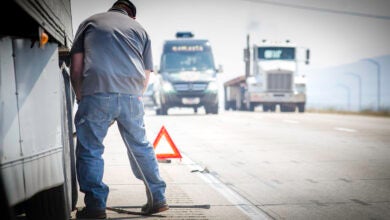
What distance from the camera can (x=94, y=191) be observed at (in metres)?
4.86

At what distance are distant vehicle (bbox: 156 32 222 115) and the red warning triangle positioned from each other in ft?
60.3

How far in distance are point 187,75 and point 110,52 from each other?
22.7 m

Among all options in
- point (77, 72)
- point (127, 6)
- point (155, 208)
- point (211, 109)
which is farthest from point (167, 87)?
point (77, 72)

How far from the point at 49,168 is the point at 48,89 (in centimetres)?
51

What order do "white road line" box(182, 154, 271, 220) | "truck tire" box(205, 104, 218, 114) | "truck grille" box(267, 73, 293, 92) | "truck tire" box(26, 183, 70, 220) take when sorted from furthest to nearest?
"truck grille" box(267, 73, 293, 92), "truck tire" box(205, 104, 218, 114), "white road line" box(182, 154, 271, 220), "truck tire" box(26, 183, 70, 220)

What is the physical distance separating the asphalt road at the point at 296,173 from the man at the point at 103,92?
932mm

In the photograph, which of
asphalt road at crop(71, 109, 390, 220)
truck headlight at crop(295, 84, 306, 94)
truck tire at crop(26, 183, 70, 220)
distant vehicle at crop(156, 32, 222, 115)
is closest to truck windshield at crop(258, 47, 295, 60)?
truck headlight at crop(295, 84, 306, 94)

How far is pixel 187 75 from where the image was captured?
2761 cm

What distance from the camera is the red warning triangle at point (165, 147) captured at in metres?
9.08

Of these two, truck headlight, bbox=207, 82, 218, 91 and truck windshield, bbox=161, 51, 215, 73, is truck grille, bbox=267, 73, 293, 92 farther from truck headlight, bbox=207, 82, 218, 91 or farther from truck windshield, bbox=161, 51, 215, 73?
truck headlight, bbox=207, 82, 218, 91

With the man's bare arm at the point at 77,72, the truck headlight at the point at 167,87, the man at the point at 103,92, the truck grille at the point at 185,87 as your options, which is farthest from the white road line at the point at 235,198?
the truck headlight at the point at 167,87

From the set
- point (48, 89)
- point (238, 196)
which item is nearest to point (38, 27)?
point (48, 89)

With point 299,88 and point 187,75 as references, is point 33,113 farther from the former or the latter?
point 299,88

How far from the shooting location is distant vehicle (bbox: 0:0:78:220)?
3402mm
